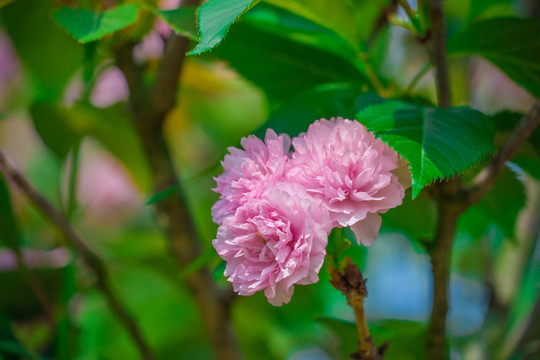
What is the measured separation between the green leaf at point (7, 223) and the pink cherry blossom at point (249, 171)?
309 millimetres

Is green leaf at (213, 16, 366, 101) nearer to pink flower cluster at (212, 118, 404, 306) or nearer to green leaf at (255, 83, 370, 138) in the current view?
green leaf at (255, 83, 370, 138)

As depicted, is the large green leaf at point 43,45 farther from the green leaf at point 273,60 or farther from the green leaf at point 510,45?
the green leaf at point 510,45

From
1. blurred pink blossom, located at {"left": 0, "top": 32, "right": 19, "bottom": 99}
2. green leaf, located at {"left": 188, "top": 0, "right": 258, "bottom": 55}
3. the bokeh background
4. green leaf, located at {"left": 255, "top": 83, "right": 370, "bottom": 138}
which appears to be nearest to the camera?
green leaf, located at {"left": 188, "top": 0, "right": 258, "bottom": 55}

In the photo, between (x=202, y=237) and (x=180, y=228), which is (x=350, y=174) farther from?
(x=202, y=237)

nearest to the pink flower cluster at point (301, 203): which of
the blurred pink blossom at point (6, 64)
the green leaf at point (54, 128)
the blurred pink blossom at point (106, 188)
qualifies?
the green leaf at point (54, 128)

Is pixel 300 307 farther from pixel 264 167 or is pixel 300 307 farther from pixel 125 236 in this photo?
pixel 264 167

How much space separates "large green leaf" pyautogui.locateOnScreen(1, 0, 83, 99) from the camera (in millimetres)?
577

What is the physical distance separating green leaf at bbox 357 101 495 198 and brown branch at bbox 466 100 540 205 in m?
0.04

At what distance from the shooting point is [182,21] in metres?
0.35

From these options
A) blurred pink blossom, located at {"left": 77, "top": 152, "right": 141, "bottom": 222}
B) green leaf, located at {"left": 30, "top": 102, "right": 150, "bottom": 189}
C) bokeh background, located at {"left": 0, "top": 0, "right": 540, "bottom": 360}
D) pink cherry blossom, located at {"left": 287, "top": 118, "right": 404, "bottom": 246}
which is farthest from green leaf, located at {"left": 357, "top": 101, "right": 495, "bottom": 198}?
blurred pink blossom, located at {"left": 77, "top": 152, "right": 141, "bottom": 222}

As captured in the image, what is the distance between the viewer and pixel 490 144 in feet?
0.97

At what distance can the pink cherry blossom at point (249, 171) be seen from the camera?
0.90ft

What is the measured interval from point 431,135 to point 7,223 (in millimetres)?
418

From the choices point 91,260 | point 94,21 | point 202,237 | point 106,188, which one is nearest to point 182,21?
point 94,21
